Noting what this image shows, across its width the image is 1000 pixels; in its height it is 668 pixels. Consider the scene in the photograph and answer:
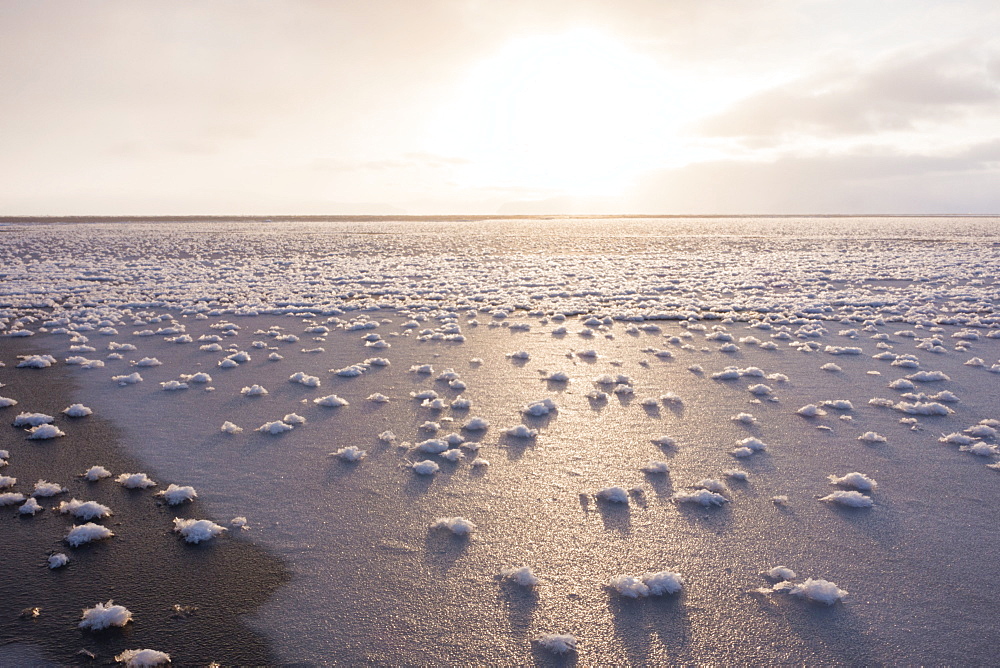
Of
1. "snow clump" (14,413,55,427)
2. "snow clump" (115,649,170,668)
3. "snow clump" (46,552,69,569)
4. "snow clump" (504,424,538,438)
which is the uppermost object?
"snow clump" (14,413,55,427)

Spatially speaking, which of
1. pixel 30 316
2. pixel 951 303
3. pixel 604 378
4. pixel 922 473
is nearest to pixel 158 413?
pixel 604 378

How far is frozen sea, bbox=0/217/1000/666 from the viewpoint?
3.32m

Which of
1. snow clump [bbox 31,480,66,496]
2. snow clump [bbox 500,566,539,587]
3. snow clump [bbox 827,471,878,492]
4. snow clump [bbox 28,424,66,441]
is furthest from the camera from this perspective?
snow clump [bbox 28,424,66,441]

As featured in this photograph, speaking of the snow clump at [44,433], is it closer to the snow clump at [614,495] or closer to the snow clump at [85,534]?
the snow clump at [85,534]

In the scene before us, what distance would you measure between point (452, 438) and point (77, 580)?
3286 millimetres

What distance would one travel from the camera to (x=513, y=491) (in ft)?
16.1

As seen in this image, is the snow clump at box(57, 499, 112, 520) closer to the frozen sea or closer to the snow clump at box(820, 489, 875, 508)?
the frozen sea

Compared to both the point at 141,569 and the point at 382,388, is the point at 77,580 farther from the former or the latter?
the point at 382,388

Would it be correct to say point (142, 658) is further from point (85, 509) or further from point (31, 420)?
point (31, 420)

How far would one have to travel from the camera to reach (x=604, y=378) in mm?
8141

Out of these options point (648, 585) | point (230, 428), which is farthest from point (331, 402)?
point (648, 585)

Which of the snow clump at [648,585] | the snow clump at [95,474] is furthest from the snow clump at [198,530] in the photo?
the snow clump at [648,585]

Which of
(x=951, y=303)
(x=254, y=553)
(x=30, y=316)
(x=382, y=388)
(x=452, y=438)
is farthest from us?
(x=951, y=303)

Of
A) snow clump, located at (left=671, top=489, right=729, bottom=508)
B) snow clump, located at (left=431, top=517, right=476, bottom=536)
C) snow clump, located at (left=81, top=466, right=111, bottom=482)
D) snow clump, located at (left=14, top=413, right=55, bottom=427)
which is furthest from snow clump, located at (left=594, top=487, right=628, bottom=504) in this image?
snow clump, located at (left=14, top=413, right=55, bottom=427)
